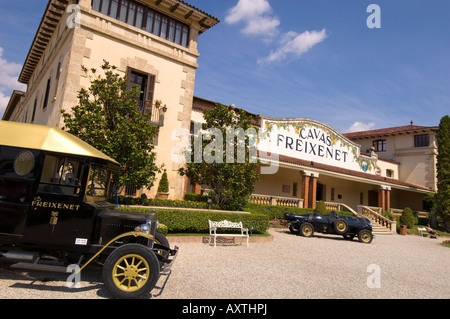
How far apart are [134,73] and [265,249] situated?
1024 cm

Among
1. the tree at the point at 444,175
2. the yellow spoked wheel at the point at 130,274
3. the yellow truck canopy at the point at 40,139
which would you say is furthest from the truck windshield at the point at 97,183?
the tree at the point at 444,175

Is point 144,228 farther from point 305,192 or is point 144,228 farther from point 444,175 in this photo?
point 444,175

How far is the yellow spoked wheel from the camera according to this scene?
4.70 meters

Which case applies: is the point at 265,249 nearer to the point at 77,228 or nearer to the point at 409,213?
the point at 77,228

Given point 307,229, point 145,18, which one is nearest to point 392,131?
point 307,229

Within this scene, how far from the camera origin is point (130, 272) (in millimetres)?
4734

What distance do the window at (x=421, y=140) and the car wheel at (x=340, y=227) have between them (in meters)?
22.8

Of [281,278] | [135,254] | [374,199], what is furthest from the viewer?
[374,199]

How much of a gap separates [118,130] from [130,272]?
6.41 m

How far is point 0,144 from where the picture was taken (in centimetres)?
491

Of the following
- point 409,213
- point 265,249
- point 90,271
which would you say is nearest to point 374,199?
point 409,213

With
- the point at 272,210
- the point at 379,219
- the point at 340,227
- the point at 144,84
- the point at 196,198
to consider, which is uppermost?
the point at 144,84

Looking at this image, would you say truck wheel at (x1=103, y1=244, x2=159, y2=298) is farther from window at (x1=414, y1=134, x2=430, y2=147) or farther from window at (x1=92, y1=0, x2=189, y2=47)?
window at (x1=414, y1=134, x2=430, y2=147)

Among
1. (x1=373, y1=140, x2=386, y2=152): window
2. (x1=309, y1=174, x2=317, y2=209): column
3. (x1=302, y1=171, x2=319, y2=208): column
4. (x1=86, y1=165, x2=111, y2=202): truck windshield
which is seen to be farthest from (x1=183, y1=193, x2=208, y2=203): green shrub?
(x1=373, y1=140, x2=386, y2=152): window
